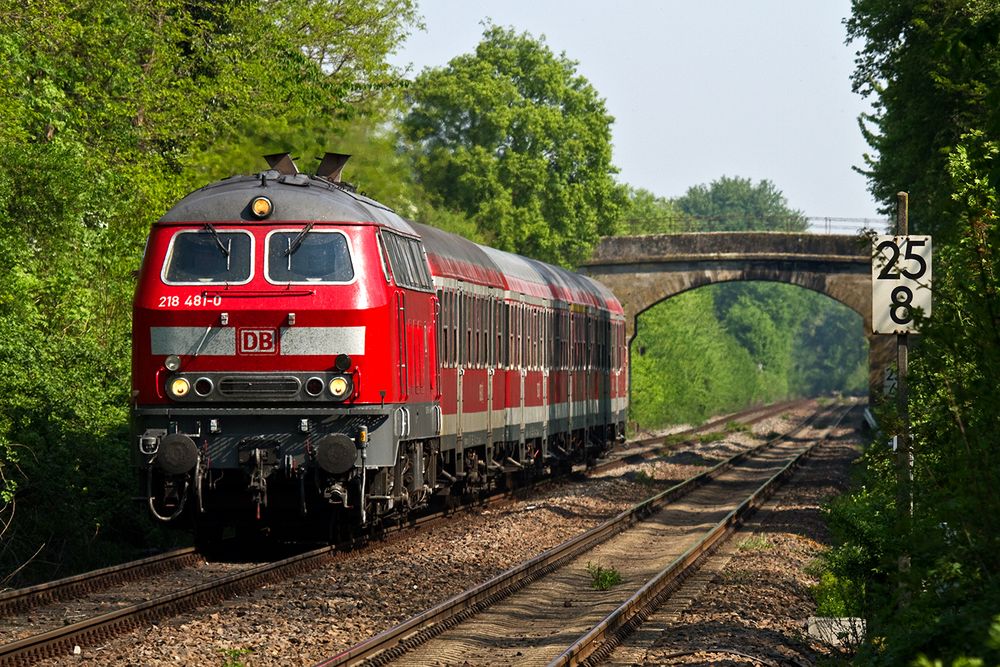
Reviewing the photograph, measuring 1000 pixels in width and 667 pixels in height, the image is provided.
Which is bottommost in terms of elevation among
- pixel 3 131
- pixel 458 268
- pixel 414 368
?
pixel 414 368

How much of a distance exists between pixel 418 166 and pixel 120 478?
3720 cm

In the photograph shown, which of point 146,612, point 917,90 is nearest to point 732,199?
point 917,90

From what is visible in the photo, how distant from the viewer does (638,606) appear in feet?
42.9

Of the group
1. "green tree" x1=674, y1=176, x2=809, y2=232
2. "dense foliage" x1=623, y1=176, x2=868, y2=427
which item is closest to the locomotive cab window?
→ "dense foliage" x1=623, y1=176, x2=868, y2=427

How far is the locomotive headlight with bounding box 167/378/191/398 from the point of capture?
13.9m

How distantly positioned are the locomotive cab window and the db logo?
21.2 inches

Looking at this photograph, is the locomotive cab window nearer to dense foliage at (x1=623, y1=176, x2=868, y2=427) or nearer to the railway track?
the railway track

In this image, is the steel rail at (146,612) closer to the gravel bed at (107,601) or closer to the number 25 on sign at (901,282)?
the gravel bed at (107,601)

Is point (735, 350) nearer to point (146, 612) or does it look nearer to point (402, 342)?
point (402, 342)

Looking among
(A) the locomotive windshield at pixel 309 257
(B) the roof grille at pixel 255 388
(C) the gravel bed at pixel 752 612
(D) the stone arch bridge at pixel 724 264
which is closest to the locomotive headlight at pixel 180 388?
(B) the roof grille at pixel 255 388

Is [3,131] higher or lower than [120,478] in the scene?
higher

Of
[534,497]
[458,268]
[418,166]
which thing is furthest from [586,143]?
[458,268]

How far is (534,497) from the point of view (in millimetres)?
24953

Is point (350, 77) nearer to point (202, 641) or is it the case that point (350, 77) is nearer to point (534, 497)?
point (534, 497)
